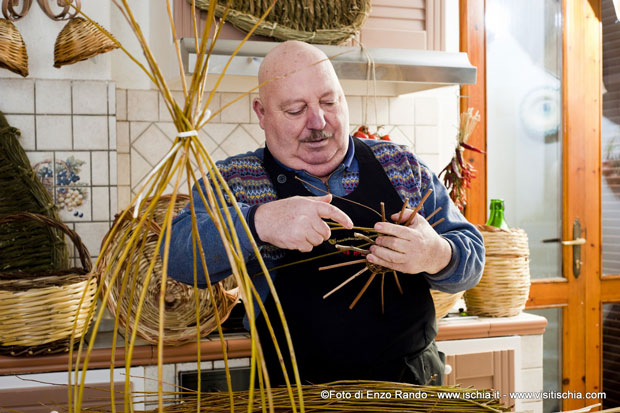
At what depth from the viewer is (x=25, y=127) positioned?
212cm

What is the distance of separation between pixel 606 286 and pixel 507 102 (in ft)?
3.37

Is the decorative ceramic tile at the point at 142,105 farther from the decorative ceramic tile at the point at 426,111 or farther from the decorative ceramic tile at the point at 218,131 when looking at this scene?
the decorative ceramic tile at the point at 426,111

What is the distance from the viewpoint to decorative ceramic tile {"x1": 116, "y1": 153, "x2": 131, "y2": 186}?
233 cm

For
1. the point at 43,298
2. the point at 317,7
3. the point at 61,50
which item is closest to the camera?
the point at 43,298

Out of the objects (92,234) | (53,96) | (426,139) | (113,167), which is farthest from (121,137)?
(426,139)

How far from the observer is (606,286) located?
9.86ft

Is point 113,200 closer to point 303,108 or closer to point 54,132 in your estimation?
point 54,132

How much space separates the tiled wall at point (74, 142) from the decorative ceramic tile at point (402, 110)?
1155mm

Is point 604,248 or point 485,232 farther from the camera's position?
point 604,248

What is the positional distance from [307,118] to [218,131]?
1064mm

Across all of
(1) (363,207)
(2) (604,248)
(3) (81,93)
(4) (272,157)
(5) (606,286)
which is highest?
(3) (81,93)

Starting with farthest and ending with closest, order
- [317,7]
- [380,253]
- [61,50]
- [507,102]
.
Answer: [507,102]
[317,7]
[61,50]
[380,253]

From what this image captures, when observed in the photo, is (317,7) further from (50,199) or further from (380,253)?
(380,253)

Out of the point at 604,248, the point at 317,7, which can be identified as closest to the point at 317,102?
the point at 317,7
